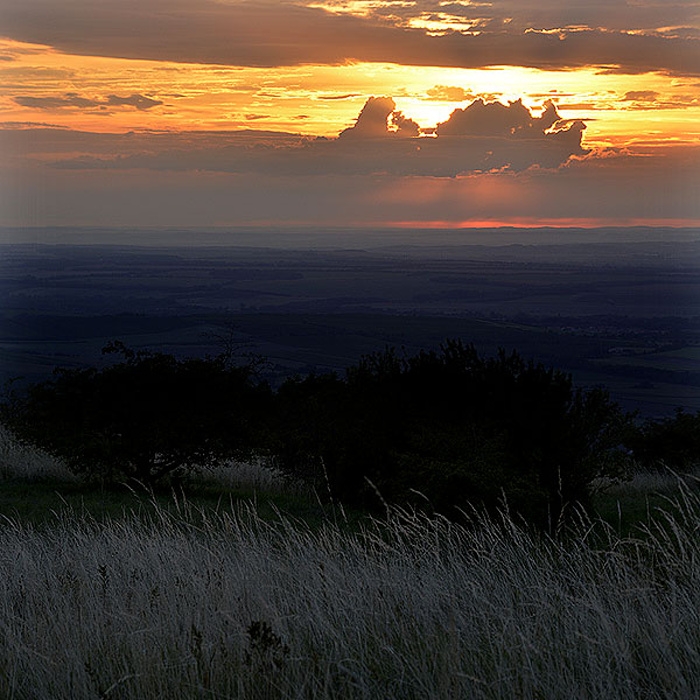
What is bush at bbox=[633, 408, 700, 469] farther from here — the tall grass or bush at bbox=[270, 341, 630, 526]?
the tall grass

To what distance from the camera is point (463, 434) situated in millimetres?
12680

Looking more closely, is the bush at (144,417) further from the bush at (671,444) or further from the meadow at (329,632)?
the bush at (671,444)

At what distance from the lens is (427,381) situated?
13.9m

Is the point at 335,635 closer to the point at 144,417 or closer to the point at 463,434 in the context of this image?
the point at 463,434

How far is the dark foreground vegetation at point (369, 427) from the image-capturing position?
1237 cm

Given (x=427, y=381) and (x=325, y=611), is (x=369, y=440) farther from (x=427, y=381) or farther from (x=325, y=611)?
(x=325, y=611)

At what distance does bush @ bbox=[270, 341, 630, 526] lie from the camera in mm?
11984

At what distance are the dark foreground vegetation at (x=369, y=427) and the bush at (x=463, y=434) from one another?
2cm

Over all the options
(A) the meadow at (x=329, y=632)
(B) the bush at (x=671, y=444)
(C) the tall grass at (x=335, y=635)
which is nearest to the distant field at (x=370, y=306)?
(B) the bush at (x=671, y=444)

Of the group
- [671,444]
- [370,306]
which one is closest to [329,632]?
[671,444]

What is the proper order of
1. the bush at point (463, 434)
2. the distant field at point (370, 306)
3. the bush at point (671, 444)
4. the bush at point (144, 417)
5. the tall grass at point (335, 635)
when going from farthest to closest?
the distant field at point (370, 306) → the bush at point (671, 444) → the bush at point (144, 417) → the bush at point (463, 434) → the tall grass at point (335, 635)

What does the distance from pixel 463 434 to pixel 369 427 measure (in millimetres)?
2088

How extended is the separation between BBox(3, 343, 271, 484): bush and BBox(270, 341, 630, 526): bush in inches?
56.6

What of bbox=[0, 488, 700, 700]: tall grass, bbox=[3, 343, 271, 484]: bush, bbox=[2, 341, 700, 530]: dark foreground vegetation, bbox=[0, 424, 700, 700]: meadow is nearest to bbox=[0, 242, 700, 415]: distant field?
bbox=[3, 343, 271, 484]: bush
